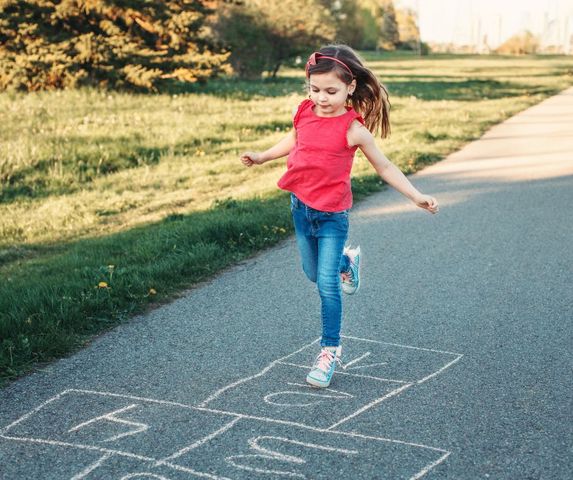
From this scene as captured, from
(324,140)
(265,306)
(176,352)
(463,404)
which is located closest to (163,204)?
(265,306)

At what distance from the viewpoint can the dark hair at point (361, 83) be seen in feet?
13.2

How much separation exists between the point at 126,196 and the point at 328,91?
5927 mm

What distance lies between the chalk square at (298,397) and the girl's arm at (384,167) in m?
0.94

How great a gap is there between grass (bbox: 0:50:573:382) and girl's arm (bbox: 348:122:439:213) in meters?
2.06

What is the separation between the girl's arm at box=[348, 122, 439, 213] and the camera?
13.4 feet

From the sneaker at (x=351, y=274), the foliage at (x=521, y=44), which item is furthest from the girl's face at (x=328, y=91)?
the foliage at (x=521, y=44)

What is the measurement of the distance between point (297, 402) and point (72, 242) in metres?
4.46

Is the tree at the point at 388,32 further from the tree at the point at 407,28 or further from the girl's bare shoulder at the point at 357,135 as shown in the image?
the girl's bare shoulder at the point at 357,135

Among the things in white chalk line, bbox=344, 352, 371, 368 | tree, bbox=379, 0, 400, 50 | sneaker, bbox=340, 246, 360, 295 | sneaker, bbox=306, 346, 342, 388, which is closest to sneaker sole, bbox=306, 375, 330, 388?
sneaker, bbox=306, 346, 342, 388

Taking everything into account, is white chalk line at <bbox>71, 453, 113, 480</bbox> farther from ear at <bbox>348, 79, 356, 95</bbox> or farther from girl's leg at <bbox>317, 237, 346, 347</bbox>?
ear at <bbox>348, 79, 356, 95</bbox>

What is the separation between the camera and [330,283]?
423 cm

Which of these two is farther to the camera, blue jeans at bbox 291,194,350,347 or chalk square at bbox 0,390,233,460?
blue jeans at bbox 291,194,350,347

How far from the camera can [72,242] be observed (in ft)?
25.3

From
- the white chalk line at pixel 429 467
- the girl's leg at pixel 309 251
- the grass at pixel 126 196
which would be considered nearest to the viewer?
the white chalk line at pixel 429 467
